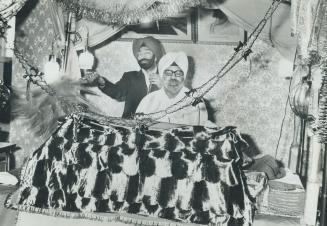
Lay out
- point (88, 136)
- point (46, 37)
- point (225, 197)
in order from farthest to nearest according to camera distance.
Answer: point (46, 37)
point (88, 136)
point (225, 197)

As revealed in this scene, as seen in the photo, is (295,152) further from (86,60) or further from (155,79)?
(86,60)

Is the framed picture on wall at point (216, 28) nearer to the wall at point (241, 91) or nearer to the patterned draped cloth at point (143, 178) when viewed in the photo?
the wall at point (241, 91)

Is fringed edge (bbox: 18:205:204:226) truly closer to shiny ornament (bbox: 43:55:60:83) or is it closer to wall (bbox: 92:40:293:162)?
shiny ornament (bbox: 43:55:60:83)

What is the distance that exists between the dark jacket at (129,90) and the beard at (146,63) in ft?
0.33

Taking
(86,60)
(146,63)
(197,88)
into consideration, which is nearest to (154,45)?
(146,63)

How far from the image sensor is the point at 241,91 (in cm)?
503

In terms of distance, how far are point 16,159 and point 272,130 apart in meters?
3.41

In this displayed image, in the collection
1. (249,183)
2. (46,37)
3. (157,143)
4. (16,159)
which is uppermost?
(46,37)

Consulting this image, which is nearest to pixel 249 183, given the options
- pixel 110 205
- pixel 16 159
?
pixel 110 205

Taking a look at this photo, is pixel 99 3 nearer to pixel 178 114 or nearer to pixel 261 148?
pixel 178 114

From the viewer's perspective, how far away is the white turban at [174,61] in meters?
4.86

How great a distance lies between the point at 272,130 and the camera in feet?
16.4

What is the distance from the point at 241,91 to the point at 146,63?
1.37m

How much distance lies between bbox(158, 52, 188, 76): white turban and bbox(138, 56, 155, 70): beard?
23 cm
